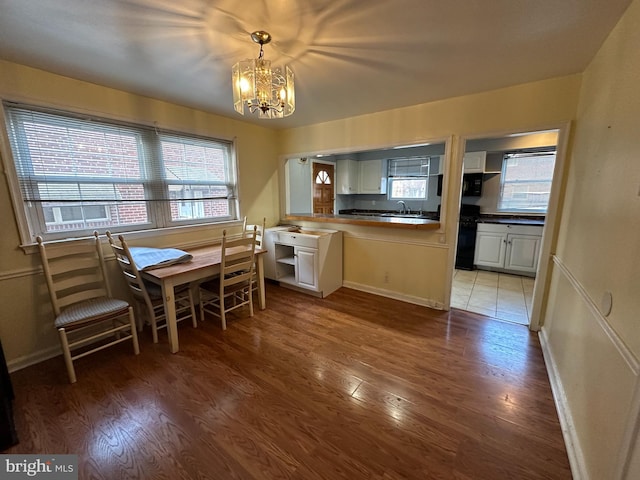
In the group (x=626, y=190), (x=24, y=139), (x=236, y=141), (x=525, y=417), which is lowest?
(x=525, y=417)

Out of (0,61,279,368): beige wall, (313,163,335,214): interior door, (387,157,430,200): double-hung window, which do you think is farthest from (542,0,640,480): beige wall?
(313,163,335,214): interior door

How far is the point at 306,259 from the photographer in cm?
346

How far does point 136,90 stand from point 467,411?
384cm

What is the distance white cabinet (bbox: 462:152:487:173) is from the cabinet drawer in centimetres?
305

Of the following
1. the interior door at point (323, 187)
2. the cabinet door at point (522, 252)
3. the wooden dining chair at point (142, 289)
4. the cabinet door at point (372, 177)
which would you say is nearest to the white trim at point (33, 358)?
the wooden dining chair at point (142, 289)

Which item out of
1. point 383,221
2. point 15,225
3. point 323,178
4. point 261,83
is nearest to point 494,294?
point 383,221

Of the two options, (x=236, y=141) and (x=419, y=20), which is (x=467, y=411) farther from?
(x=236, y=141)

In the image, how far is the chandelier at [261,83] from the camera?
1.69 m

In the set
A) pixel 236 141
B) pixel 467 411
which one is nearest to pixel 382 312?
pixel 467 411

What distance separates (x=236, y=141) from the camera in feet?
11.7

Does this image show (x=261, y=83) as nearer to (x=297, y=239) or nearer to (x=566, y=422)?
(x=297, y=239)

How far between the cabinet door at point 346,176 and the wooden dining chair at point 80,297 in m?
4.60

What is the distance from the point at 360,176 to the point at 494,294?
3655 millimetres

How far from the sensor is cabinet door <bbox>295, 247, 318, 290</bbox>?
11.1 feet
